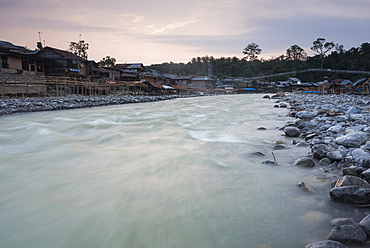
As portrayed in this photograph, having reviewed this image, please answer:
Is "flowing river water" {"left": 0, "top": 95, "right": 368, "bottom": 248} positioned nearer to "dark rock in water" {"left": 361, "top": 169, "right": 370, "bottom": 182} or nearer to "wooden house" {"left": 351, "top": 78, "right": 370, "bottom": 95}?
"dark rock in water" {"left": 361, "top": 169, "right": 370, "bottom": 182}

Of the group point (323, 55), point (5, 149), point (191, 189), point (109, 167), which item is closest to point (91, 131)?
point (5, 149)

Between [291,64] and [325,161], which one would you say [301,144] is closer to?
[325,161]

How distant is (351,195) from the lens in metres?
2.81

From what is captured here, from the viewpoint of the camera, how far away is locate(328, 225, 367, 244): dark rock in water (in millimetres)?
2076

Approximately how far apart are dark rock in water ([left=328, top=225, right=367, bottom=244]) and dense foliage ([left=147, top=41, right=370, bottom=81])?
5939 cm

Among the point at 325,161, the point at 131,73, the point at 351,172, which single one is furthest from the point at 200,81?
the point at 351,172

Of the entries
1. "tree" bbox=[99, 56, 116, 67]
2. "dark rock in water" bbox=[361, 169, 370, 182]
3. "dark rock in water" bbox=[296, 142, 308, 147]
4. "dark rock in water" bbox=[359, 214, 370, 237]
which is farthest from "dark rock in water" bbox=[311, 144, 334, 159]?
"tree" bbox=[99, 56, 116, 67]

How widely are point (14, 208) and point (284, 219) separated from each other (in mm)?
3582

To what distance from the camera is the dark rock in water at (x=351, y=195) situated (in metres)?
2.73

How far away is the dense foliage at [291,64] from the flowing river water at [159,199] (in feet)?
190

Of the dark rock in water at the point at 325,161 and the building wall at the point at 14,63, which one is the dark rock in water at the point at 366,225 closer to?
the dark rock in water at the point at 325,161

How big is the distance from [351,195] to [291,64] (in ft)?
270

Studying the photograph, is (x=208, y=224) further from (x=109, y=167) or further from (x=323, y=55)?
(x=323, y=55)

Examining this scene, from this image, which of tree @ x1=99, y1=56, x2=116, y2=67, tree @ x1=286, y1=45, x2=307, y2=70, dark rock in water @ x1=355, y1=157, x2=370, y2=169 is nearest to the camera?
dark rock in water @ x1=355, y1=157, x2=370, y2=169
